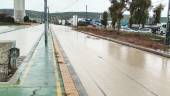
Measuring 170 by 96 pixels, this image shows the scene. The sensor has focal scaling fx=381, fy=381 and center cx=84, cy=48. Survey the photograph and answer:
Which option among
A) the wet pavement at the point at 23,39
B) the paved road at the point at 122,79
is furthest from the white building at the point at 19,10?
the paved road at the point at 122,79

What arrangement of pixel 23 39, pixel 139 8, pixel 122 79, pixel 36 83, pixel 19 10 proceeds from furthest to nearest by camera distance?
pixel 19 10, pixel 139 8, pixel 23 39, pixel 122 79, pixel 36 83

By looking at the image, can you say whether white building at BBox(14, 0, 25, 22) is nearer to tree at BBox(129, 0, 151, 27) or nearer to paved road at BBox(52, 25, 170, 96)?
tree at BBox(129, 0, 151, 27)

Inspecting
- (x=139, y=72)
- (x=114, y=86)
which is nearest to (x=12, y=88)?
(x=114, y=86)

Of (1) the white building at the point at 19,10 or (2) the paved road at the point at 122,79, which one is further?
(1) the white building at the point at 19,10

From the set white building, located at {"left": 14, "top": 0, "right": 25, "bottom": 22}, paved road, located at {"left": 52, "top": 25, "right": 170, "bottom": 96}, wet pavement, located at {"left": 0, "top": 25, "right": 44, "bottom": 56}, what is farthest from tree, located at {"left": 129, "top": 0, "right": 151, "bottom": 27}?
white building, located at {"left": 14, "top": 0, "right": 25, "bottom": 22}

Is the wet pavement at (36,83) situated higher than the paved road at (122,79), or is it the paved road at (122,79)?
the wet pavement at (36,83)

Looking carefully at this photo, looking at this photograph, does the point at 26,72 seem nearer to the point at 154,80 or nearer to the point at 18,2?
the point at 154,80

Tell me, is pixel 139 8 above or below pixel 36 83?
above

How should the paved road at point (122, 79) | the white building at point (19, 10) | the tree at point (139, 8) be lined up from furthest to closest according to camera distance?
the white building at point (19, 10) < the tree at point (139, 8) < the paved road at point (122, 79)

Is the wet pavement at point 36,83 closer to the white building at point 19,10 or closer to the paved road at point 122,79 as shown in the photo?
the paved road at point 122,79

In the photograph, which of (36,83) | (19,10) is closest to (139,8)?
(36,83)

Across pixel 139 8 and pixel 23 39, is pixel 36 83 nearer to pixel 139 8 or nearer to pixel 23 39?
pixel 23 39

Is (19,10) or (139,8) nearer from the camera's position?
(139,8)

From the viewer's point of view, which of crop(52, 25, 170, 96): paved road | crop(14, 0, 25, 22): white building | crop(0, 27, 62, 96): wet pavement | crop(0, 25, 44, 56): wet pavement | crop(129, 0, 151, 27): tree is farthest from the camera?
crop(14, 0, 25, 22): white building
